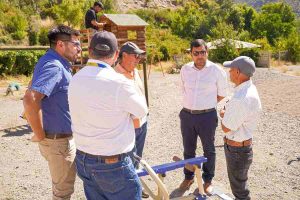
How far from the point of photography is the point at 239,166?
375 centimetres

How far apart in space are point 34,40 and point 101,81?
27.6 meters

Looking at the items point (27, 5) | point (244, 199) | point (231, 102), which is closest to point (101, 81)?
point (231, 102)

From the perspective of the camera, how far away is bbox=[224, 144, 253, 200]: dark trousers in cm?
373

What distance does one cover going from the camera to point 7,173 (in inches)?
238

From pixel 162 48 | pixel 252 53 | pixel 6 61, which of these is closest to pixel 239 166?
pixel 6 61

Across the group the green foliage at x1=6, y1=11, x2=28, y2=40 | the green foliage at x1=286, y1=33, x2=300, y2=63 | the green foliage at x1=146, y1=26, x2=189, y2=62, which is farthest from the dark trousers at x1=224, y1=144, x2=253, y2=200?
the green foliage at x1=286, y1=33, x2=300, y2=63

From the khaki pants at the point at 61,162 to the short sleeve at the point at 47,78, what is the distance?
1.77 feet

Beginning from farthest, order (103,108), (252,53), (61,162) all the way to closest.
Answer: (252,53)
(61,162)
(103,108)

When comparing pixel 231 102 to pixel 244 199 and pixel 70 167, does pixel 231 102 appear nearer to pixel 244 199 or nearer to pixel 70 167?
pixel 244 199

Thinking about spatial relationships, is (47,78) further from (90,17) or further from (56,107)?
(90,17)

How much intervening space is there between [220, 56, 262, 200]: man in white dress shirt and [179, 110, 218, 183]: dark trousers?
632 millimetres

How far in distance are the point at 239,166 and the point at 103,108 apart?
1.88 meters

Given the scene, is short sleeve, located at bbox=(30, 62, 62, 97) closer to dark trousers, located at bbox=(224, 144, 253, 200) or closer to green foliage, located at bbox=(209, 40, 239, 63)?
dark trousers, located at bbox=(224, 144, 253, 200)

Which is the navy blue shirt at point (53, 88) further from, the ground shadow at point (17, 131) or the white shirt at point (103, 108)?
the ground shadow at point (17, 131)
